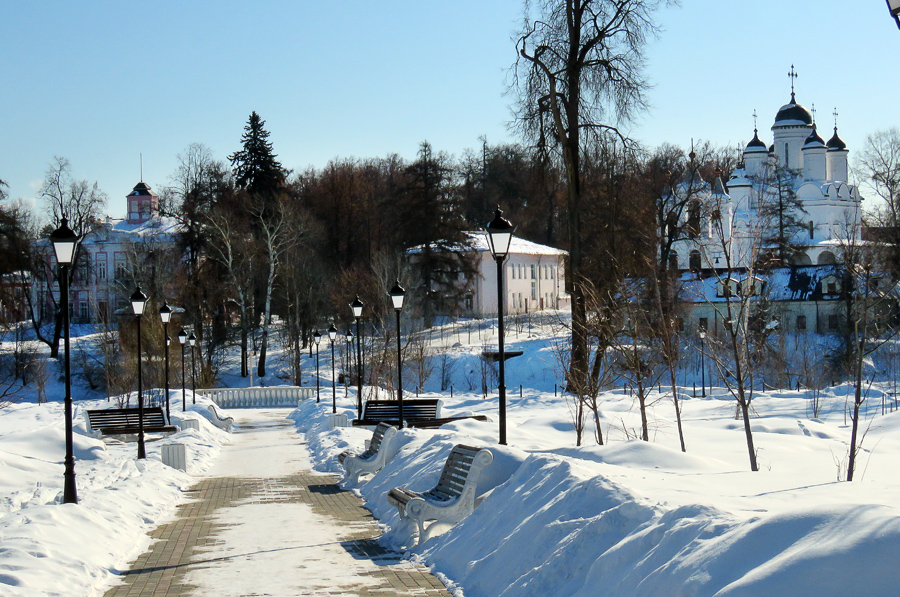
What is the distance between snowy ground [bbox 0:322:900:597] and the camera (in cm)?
535

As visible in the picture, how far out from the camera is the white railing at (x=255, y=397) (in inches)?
1686

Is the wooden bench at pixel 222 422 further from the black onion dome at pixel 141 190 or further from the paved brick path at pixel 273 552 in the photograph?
the black onion dome at pixel 141 190

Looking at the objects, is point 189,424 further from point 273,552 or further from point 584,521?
point 584,521

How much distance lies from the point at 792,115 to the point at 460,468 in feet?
275

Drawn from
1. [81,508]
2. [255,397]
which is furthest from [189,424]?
[255,397]

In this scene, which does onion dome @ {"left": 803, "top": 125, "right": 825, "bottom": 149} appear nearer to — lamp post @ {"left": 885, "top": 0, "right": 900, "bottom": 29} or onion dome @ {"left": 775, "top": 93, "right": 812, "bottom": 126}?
onion dome @ {"left": 775, "top": 93, "right": 812, "bottom": 126}

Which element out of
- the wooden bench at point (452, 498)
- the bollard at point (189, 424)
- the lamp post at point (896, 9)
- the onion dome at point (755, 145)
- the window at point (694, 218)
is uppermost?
the onion dome at point (755, 145)

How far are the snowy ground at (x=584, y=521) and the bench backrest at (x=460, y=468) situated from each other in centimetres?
28

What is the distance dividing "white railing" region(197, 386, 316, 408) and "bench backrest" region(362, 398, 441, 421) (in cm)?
1559

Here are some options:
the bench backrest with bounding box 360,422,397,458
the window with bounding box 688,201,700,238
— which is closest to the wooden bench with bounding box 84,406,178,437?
the bench backrest with bounding box 360,422,397,458

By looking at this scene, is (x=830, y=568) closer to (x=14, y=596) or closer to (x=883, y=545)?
(x=883, y=545)

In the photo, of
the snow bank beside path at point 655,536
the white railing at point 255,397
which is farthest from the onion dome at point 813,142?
the snow bank beside path at point 655,536

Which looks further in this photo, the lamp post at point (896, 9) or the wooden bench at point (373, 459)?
the wooden bench at point (373, 459)

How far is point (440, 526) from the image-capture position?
10484mm
